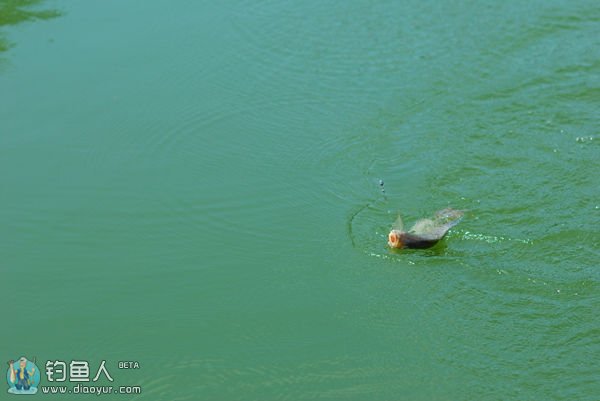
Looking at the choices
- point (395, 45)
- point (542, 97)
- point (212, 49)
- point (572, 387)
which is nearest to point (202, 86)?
point (212, 49)

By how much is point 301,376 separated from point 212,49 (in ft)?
10.7

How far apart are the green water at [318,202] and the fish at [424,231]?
6cm

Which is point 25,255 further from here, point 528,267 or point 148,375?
point 528,267

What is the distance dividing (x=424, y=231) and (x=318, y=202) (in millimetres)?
706

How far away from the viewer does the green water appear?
454cm
